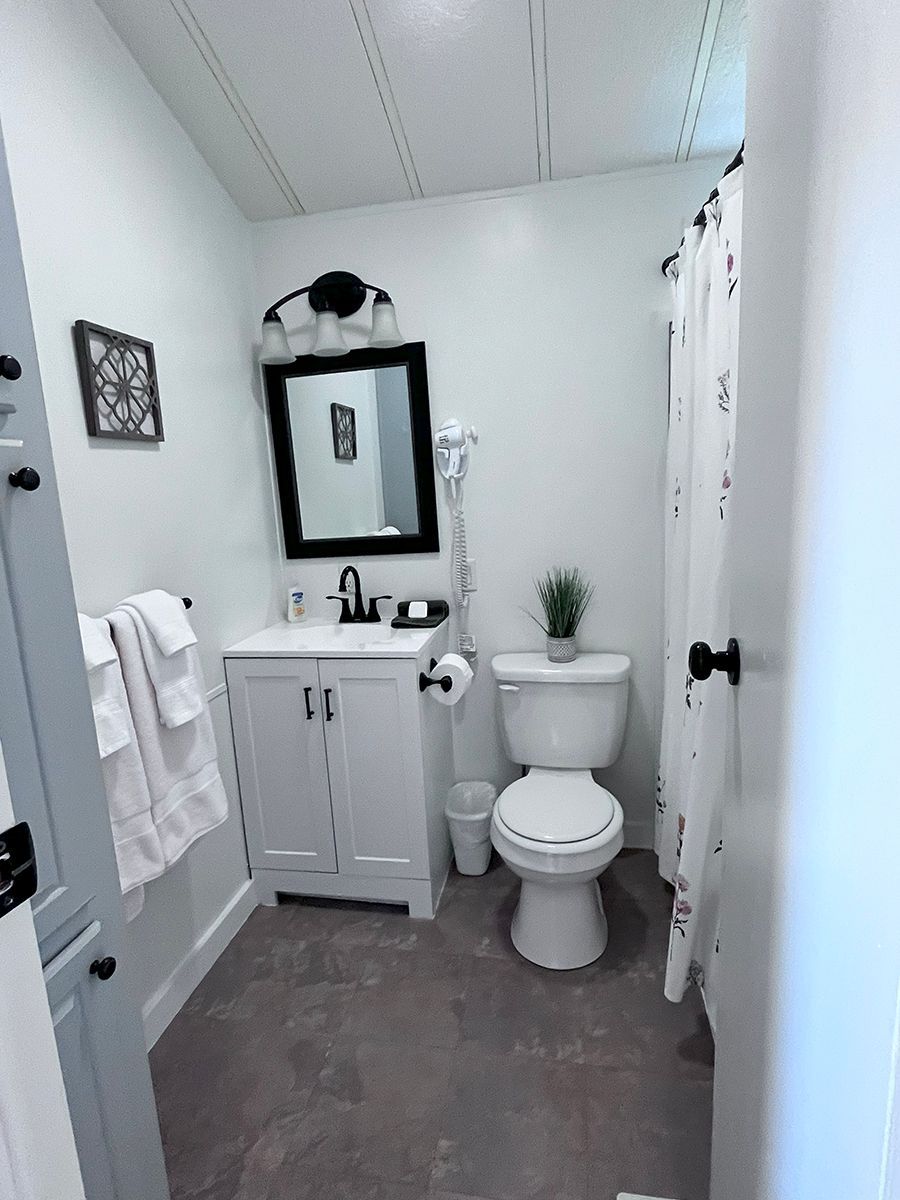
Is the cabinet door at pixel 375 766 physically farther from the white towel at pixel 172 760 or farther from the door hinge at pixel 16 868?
the door hinge at pixel 16 868

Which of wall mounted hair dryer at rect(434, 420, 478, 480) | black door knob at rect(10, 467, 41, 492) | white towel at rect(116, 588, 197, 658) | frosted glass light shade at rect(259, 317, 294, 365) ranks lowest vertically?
white towel at rect(116, 588, 197, 658)

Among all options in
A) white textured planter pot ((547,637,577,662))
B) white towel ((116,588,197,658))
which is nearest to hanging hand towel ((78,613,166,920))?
white towel ((116,588,197,658))

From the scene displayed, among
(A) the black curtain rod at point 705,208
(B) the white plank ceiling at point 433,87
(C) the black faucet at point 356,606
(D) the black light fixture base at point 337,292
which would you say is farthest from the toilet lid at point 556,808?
(B) the white plank ceiling at point 433,87

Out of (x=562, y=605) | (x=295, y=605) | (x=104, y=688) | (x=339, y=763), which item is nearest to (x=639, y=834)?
(x=562, y=605)

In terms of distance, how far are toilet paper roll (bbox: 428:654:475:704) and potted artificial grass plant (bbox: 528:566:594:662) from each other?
34 centimetres

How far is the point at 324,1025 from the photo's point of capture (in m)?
1.69

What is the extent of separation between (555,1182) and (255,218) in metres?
2.80

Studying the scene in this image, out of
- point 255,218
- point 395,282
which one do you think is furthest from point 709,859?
point 255,218

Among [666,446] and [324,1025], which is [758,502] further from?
[324,1025]

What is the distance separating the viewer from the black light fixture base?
215 cm

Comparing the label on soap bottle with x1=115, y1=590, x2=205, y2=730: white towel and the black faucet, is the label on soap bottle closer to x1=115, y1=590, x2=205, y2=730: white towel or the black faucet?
the black faucet

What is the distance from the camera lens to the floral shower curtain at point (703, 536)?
52.8 inches

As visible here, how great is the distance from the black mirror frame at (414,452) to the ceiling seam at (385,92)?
494 mm

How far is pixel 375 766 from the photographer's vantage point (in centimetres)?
203
